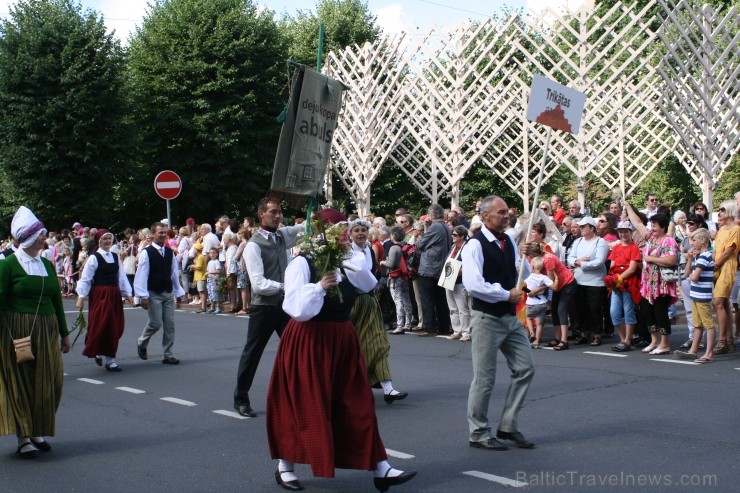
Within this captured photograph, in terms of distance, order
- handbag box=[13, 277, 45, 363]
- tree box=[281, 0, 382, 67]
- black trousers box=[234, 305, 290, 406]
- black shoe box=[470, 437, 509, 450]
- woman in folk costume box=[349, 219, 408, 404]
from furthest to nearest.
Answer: tree box=[281, 0, 382, 67] → woman in folk costume box=[349, 219, 408, 404] → black trousers box=[234, 305, 290, 406] → handbag box=[13, 277, 45, 363] → black shoe box=[470, 437, 509, 450]

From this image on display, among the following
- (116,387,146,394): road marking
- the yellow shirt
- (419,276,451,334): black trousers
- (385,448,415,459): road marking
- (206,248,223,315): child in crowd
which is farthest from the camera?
the yellow shirt

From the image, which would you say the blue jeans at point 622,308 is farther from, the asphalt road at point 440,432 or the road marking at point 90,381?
the road marking at point 90,381

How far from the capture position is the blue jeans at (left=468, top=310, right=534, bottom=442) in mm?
7156

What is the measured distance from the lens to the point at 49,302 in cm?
790

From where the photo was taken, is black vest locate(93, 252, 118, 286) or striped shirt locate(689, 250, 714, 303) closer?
striped shirt locate(689, 250, 714, 303)

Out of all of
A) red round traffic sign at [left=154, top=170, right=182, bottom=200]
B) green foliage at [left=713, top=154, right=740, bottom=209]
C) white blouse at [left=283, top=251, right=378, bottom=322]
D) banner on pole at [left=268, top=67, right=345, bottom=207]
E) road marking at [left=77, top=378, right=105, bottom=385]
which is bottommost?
road marking at [left=77, top=378, right=105, bottom=385]

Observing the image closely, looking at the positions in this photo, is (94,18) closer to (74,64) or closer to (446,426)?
(74,64)

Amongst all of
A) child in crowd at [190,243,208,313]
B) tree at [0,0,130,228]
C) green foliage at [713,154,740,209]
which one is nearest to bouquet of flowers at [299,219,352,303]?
child in crowd at [190,243,208,313]

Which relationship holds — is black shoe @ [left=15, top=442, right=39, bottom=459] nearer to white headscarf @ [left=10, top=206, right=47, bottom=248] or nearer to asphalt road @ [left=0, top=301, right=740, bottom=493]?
asphalt road @ [left=0, top=301, right=740, bottom=493]

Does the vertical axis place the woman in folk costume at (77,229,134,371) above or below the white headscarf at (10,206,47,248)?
below

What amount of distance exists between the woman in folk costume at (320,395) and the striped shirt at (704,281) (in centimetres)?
663

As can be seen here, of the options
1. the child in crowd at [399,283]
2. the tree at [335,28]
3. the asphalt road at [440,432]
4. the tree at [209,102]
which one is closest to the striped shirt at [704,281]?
the asphalt road at [440,432]

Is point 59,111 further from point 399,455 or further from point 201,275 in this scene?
point 399,455

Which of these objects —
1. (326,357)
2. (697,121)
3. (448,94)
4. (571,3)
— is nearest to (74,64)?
(448,94)
